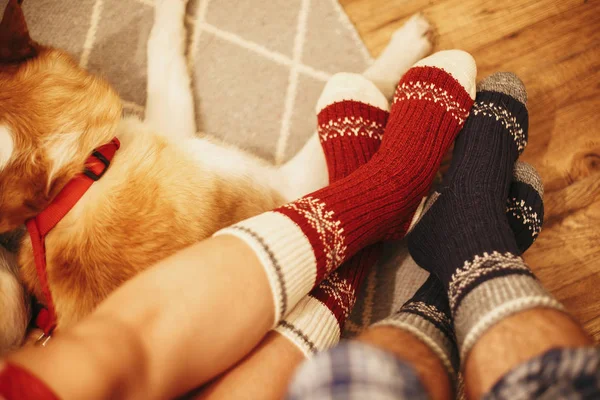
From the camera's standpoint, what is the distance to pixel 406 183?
0.96 m

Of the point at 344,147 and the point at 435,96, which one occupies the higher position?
the point at 435,96

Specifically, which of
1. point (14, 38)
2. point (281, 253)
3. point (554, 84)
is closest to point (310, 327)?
point (281, 253)

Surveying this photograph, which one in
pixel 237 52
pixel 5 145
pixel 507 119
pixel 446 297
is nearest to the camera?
pixel 5 145

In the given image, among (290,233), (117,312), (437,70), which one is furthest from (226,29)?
(117,312)

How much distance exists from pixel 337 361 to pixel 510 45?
1087 mm

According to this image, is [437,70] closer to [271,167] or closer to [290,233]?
[271,167]

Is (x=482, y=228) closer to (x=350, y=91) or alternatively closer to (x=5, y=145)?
(x=350, y=91)

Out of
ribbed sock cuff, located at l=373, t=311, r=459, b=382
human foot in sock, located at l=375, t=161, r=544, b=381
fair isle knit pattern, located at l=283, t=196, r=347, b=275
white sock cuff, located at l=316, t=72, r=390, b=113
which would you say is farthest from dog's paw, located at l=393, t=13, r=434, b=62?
ribbed sock cuff, located at l=373, t=311, r=459, b=382

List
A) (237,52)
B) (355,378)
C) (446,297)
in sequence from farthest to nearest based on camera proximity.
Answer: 1. (237,52)
2. (446,297)
3. (355,378)

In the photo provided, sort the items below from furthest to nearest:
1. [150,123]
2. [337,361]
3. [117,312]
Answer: [150,123] < [117,312] < [337,361]

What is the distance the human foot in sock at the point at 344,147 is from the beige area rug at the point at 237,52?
94mm

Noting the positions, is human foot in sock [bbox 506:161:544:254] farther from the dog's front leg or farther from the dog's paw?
the dog's front leg

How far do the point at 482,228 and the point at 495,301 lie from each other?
218 mm

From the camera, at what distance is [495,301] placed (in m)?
0.63
